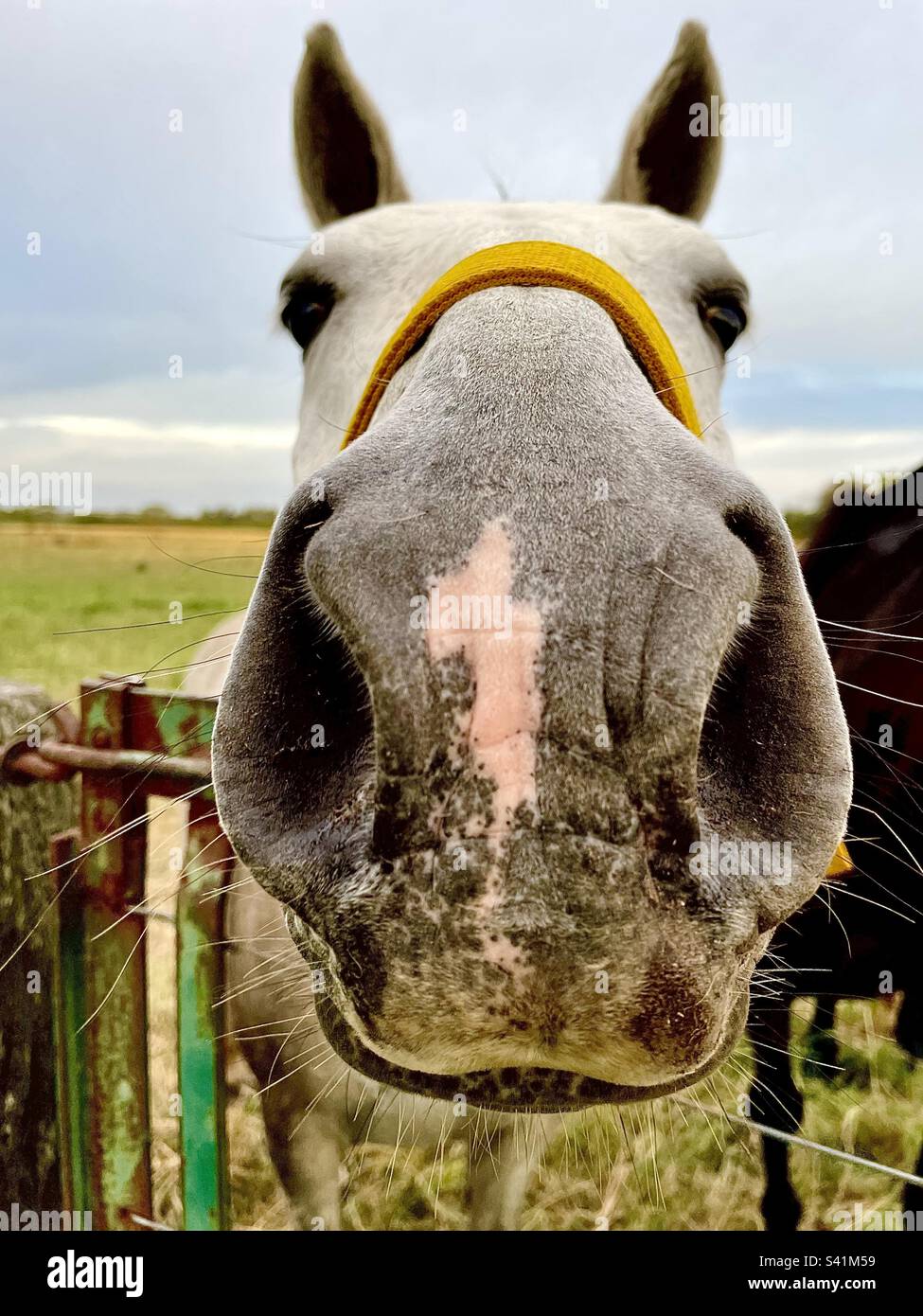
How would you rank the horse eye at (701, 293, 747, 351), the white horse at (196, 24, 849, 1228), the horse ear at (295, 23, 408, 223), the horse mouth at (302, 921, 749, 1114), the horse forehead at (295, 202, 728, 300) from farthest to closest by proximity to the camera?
the horse ear at (295, 23, 408, 223) < the horse eye at (701, 293, 747, 351) < the horse forehead at (295, 202, 728, 300) < the horse mouth at (302, 921, 749, 1114) < the white horse at (196, 24, 849, 1228)

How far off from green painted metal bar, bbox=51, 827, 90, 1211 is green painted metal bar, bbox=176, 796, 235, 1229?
0.26m

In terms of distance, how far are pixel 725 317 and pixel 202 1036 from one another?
231 centimetres

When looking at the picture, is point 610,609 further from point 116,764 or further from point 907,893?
point 907,893

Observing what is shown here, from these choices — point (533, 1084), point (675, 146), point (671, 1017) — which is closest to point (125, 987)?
Answer: point (533, 1084)

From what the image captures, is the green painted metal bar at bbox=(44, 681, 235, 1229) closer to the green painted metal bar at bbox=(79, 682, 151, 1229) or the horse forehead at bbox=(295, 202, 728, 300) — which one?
the green painted metal bar at bbox=(79, 682, 151, 1229)

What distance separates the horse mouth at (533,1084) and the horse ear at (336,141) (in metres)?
2.58

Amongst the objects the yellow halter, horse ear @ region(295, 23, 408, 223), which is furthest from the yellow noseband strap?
horse ear @ region(295, 23, 408, 223)

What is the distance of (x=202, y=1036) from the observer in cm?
222

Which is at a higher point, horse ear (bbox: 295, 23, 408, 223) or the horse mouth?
horse ear (bbox: 295, 23, 408, 223)

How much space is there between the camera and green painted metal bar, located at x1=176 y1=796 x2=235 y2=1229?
2205 millimetres
